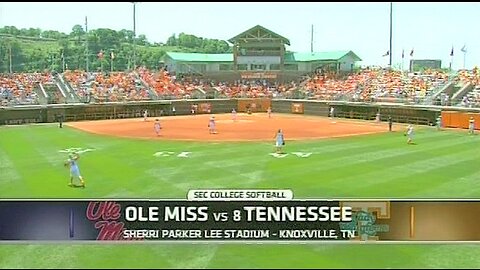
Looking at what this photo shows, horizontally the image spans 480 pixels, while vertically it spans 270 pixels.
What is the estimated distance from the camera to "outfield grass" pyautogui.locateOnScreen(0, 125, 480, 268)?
12.2 meters

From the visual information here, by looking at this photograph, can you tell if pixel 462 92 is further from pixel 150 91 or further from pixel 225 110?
pixel 150 91

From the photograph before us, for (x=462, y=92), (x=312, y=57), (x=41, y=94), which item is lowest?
(x=41, y=94)

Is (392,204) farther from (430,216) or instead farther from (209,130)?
(209,130)

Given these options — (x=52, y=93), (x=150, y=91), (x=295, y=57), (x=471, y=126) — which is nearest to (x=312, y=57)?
(x=295, y=57)

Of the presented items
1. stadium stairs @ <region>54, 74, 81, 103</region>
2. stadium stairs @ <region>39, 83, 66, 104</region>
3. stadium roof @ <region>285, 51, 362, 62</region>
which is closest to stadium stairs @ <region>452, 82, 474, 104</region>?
stadium roof @ <region>285, 51, 362, 62</region>

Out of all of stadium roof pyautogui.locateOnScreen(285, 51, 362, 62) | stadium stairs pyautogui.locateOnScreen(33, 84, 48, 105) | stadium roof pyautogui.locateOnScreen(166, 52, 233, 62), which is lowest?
stadium stairs pyautogui.locateOnScreen(33, 84, 48, 105)

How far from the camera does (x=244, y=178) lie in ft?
67.1

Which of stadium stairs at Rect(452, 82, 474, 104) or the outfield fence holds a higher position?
stadium stairs at Rect(452, 82, 474, 104)

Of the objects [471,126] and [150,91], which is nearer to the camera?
[471,126]

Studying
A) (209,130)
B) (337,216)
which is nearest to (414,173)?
(337,216)

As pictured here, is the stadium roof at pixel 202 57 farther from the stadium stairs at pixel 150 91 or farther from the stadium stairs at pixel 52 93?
the stadium stairs at pixel 52 93

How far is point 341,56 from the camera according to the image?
40312mm

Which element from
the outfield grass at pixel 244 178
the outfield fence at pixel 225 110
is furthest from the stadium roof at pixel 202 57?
the outfield fence at pixel 225 110

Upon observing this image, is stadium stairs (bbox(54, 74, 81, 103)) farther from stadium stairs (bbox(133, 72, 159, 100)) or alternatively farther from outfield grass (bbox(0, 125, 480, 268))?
outfield grass (bbox(0, 125, 480, 268))
